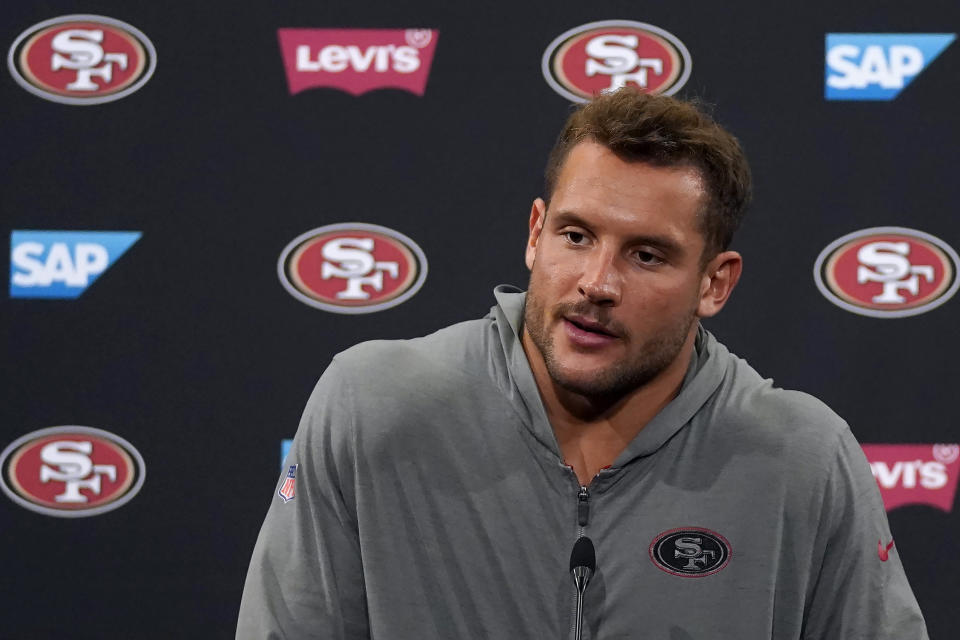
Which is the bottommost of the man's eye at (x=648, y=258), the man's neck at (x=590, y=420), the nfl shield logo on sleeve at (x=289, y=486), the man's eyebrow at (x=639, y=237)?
the nfl shield logo on sleeve at (x=289, y=486)

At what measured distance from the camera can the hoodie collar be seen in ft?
4.24

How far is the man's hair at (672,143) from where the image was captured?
1.24 m

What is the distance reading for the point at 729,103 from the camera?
1929 millimetres

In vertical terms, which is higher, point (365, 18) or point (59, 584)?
point (365, 18)

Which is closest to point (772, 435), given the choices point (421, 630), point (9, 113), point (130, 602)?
point (421, 630)

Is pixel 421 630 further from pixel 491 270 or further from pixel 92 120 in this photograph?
pixel 92 120

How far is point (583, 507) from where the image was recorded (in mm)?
1263

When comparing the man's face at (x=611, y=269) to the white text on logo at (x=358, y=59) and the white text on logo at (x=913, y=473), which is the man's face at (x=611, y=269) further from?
the white text on logo at (x=913, y=473)

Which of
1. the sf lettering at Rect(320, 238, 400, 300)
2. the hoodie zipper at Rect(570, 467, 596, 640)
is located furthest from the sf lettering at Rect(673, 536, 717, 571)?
the sf lettering at Rect(320, 238, 400, 300)

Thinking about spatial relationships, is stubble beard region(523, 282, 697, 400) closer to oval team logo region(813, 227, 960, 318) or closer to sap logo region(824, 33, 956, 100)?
oval team logo region(813, 227, 960, 318)

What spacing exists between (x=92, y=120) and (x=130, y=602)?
859 millimetres

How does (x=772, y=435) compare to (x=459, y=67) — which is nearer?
(x=772, y=435)

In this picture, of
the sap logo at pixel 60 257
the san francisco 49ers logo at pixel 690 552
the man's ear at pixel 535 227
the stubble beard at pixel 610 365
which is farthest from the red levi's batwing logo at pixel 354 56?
the san francisco 49ers logo at pixel 690 552

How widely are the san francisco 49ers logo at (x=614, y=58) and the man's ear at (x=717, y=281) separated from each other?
2.11 ft
